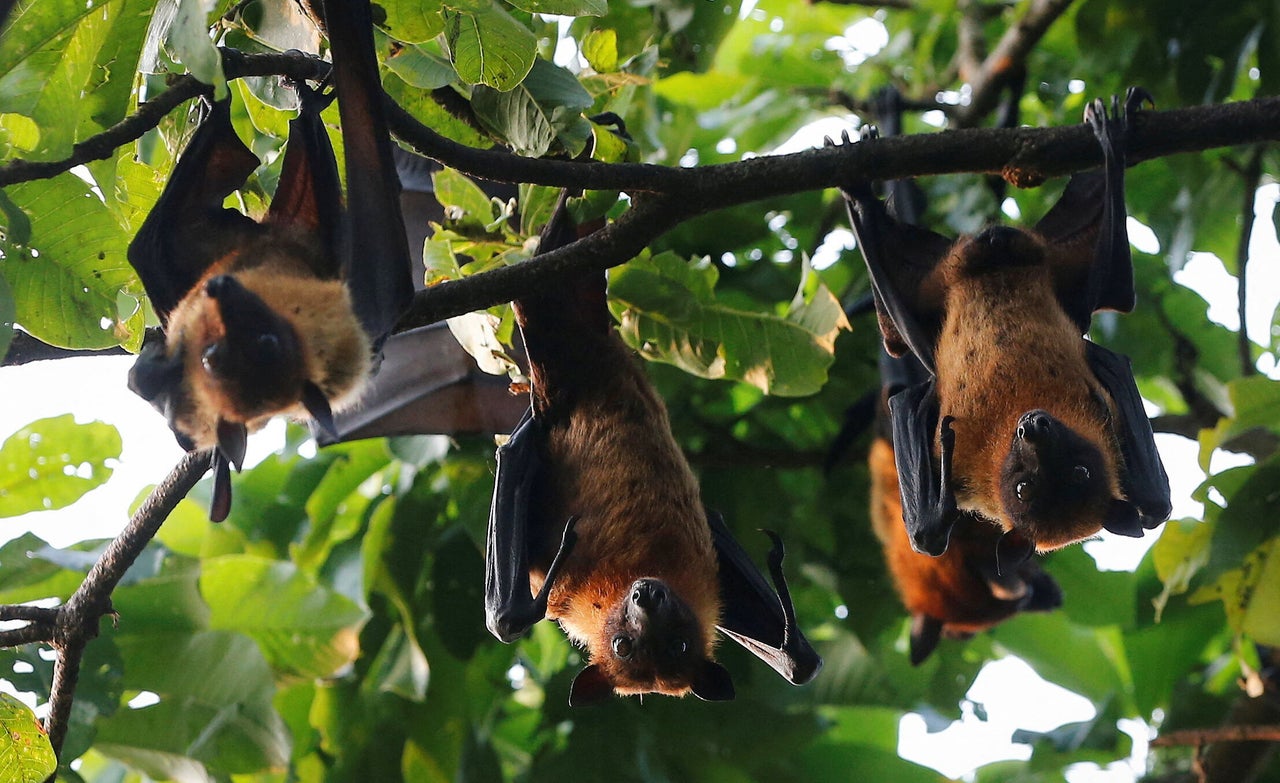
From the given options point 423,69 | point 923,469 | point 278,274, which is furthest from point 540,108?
point 923,469

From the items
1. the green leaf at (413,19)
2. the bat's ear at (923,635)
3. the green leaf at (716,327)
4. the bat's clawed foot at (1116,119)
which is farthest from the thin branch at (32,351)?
the bat's ear at (923,635)

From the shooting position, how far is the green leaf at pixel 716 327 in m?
4.26

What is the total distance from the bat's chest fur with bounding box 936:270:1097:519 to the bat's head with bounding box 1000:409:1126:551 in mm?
154

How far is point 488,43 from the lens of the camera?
122 inches

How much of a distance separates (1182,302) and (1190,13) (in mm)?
1702

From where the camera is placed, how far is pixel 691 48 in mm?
5684

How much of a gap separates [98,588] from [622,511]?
1627 millimetres

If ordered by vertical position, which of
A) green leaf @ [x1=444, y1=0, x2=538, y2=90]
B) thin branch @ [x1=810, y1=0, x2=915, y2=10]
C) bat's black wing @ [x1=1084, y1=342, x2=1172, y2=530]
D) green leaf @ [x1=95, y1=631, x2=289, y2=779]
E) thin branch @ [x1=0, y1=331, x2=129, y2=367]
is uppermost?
green leaf @ [x1=444, y1=0, x2=538, y2=90]

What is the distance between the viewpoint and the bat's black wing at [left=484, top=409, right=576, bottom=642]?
150 inches

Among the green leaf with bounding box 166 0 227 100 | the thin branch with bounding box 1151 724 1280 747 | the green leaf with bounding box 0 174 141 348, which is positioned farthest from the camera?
the thin branch with bounding box 1151 724 1280 747

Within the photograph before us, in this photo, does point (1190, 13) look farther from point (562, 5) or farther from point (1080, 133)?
point (562, 5)

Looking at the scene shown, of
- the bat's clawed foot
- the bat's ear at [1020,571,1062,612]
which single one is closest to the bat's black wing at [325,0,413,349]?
the bat's clawed foot

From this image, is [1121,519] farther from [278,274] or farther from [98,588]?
[98,588]

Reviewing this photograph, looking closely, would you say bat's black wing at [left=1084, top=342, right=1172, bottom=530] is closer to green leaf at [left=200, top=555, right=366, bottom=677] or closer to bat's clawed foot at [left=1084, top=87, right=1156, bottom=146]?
bat's clawed foot at [left=1084, top=87, right=1156, bottom=146]
